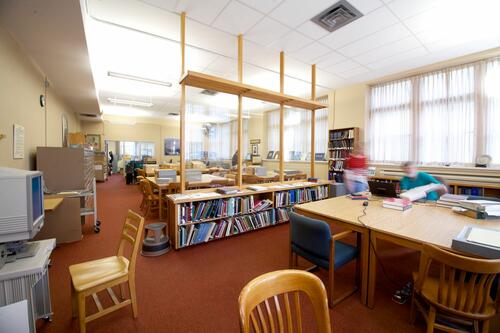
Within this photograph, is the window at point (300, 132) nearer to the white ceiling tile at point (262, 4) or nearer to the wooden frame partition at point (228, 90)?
the wooden frame partition at point (228, 90)

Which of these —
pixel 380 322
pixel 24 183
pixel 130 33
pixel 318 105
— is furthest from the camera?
pixel 318 105

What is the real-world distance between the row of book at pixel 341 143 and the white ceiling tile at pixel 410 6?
11.5ft

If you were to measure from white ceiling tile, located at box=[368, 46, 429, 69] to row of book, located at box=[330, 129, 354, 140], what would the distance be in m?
1.80

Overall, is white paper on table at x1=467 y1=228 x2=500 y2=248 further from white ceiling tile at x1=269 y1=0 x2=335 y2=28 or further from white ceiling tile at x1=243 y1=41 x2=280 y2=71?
white ceiling tile at x1=243 y1=41 x2=280 y2=71

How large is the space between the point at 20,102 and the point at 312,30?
4739 millimetres

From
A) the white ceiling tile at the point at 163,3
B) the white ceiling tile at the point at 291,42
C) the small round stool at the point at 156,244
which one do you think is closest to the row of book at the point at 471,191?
the white ceiling tile at the point at 291,42

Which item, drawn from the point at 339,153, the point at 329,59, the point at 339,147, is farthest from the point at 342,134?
the point at 329,59

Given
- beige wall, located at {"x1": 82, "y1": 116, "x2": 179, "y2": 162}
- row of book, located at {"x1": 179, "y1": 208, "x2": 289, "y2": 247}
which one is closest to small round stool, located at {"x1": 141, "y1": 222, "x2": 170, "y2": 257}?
row of book, located at {"x1": 179, "y1": 208, "x2": 289, "y2": 247}

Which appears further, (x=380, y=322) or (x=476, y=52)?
(x=476, y=52)

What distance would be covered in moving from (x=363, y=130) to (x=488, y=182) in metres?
2.76

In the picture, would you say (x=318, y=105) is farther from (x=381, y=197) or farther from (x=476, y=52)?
(x=476, y=52)

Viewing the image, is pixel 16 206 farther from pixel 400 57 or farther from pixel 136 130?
pixel 136 130

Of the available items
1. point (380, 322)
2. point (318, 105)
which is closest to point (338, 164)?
point (318, 105)

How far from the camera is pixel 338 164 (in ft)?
21.4
